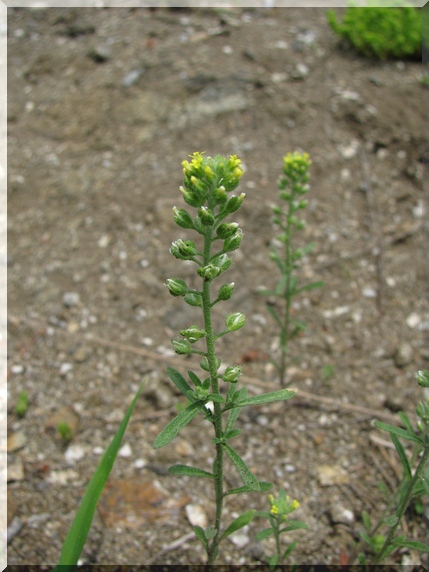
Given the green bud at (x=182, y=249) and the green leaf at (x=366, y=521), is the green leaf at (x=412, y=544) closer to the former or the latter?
the green leaf at (x=366, y=521)

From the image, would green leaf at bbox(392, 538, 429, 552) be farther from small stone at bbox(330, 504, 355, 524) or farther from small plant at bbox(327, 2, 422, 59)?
small plant at bbox(327, 2, 422, 59)

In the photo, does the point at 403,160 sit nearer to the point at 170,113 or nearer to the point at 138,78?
the point at 170,113

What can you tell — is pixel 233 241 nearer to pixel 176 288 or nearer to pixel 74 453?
pixel 176 288

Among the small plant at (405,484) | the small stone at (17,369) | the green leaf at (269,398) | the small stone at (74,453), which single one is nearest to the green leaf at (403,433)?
the small plant at (405,484)

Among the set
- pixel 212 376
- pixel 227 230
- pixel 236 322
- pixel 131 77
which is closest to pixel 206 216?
pixel 227 230

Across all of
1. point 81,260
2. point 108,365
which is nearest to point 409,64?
point 81,260

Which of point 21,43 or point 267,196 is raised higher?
point 21,43
